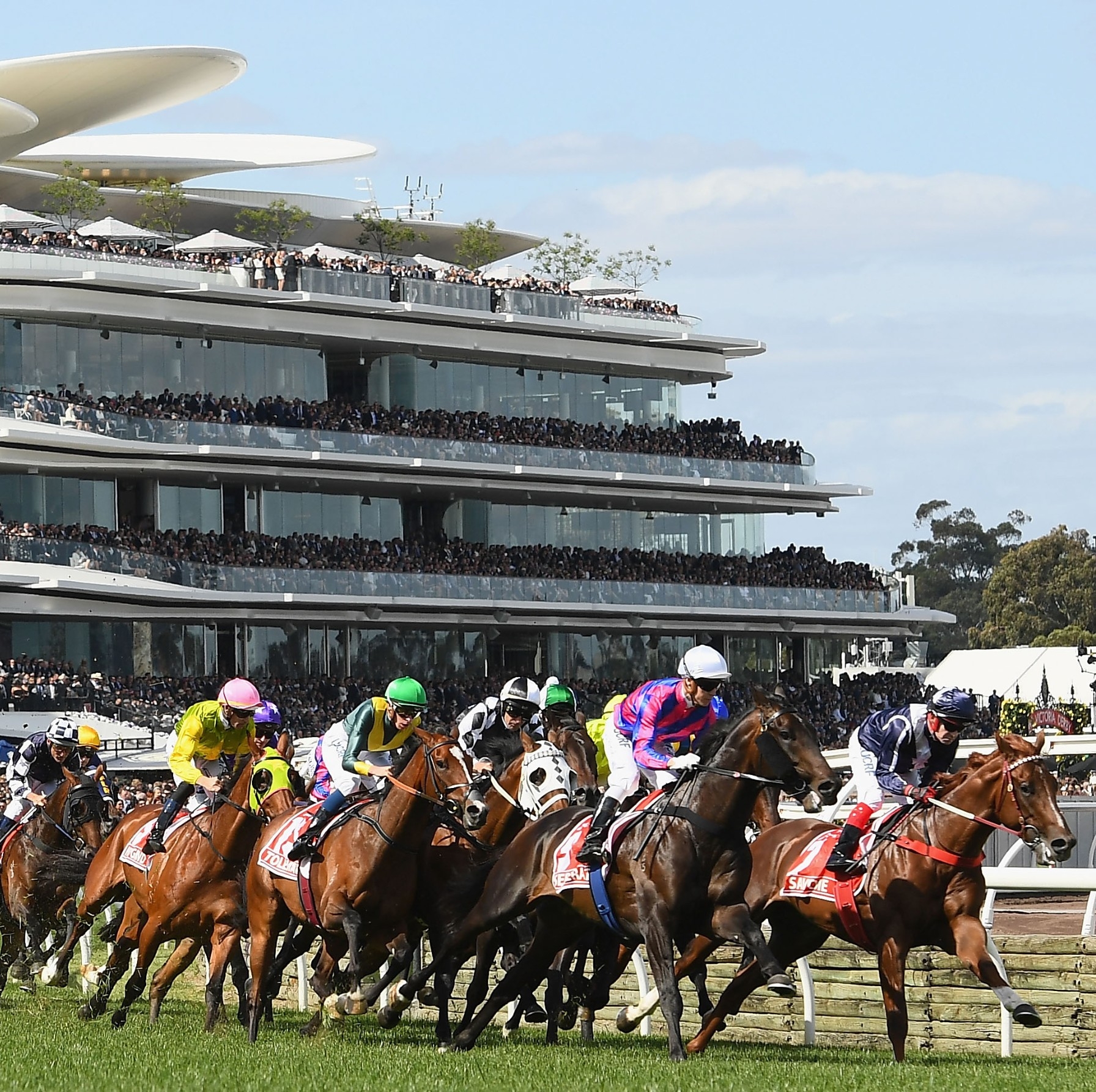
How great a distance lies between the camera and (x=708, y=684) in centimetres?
1116

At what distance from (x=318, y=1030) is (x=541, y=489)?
1388 inches

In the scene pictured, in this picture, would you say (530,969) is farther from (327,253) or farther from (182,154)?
(182,154)

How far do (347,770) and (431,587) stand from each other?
105ft

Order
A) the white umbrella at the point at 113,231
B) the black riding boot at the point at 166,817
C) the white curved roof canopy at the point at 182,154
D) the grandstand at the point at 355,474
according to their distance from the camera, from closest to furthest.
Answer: the black riding boot at the point at 166,817 < the grandstand at the point at 355,474 < the white umbrella at the point at 113,231 < the white curved roof canopy at the point at 182,154

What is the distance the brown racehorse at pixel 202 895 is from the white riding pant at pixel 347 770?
0.37 meters

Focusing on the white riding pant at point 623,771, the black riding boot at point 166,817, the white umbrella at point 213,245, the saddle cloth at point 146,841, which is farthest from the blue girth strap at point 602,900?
the white umbrella at point 213,245

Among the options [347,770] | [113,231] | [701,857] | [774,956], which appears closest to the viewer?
[701,857]

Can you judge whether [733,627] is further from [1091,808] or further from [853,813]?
[853,813]

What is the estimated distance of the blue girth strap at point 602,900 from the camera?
11.1m

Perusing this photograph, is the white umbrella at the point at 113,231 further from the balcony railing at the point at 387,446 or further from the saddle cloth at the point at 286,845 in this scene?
the saddle cloth at the point at 286,845

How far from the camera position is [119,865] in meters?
14.8

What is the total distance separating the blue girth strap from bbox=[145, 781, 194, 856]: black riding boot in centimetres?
313

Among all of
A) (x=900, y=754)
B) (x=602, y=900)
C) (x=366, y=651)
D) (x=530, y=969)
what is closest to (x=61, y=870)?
(x=530, y=969)

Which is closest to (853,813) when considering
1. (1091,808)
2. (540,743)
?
(540,743)
